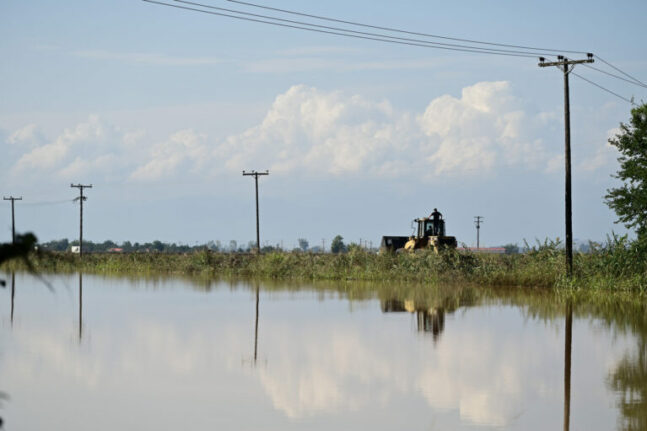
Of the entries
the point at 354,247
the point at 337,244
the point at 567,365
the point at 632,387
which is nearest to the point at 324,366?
the point at 567,365

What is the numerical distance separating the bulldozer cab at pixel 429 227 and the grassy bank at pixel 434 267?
7.85 ft

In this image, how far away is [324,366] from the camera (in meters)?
15.4

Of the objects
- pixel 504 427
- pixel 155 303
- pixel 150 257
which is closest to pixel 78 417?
pixel 504 427

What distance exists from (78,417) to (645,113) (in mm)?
27225

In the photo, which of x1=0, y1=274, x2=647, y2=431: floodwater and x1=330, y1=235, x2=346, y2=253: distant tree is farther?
x1=330, y1=235, x2=346, y2=253: distant tree

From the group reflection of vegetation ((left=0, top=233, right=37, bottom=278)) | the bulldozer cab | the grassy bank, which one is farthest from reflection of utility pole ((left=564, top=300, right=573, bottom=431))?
the bulldozer cab

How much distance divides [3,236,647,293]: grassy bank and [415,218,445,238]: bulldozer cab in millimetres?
2393

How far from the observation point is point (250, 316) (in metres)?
24.9

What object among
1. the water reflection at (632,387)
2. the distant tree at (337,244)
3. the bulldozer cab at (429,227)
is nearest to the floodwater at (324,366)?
the water reflection at (632,387)

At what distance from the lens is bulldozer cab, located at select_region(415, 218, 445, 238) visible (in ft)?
153

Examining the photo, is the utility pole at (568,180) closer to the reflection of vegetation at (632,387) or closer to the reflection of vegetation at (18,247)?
the reflection of vegetation at (632,387)

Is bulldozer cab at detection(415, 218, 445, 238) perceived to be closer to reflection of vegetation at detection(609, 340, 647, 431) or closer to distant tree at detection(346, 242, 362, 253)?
distant tree at detection(346, 242, 362, 253)

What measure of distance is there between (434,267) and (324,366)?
87.7ft

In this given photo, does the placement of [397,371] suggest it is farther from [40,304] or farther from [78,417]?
[40,304]
